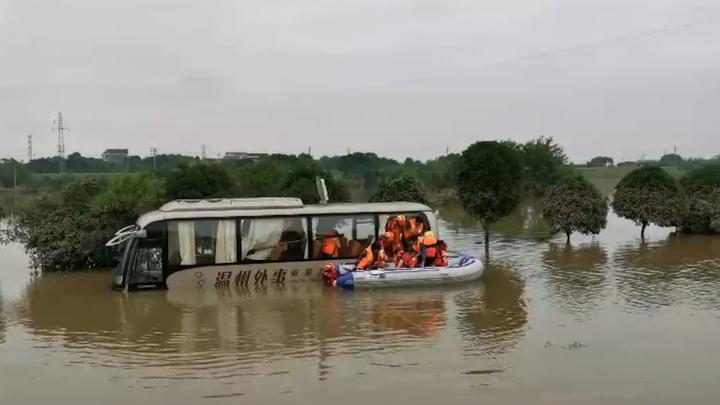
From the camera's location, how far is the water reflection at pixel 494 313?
1144 cm

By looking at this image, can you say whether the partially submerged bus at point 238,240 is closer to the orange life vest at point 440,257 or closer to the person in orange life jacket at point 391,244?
the person in orange life jacket at point 391,244

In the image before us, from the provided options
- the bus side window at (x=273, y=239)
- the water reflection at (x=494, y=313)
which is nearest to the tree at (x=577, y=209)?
the water reflection at (x=494, y=313)

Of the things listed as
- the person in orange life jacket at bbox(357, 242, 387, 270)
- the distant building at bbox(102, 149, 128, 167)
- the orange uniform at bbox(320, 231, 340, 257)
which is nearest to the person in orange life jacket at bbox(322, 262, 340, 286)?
the orange uniform at bbox(320, 231, 340, 257)

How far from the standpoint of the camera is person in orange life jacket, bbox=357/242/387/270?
16438mm

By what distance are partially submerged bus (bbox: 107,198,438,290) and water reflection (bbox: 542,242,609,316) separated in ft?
11.1

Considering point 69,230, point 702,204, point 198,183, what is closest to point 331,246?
point 69,230

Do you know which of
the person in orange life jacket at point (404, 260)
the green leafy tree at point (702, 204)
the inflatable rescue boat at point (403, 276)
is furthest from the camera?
the green leafy tree at point (702, 204)

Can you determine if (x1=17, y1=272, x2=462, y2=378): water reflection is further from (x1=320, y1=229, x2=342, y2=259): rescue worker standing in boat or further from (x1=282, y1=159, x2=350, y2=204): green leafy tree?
(x1=282, y1=159, x2=350, y2=204): green leafy tree

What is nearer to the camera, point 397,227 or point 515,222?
point 397,227

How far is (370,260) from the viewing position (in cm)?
1652

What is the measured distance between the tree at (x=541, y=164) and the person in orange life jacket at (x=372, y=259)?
38.1m

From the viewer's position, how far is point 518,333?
1206cm

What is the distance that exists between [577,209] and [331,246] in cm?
1016

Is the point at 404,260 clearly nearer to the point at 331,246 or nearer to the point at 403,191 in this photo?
the point at 331,246
